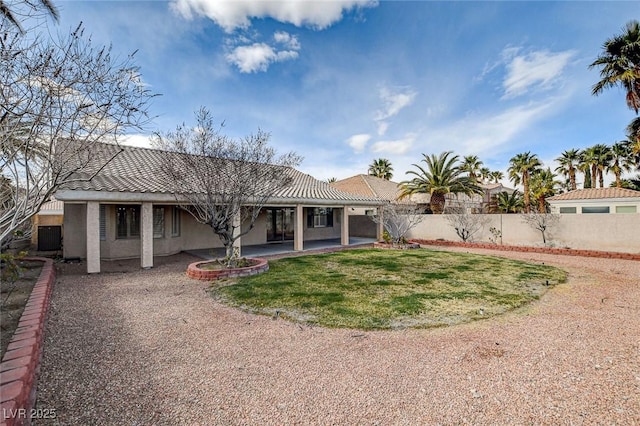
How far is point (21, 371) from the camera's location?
11.3 feet

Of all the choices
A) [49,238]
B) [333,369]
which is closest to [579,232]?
[333,369]

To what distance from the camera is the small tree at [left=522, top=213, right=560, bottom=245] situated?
649 inches

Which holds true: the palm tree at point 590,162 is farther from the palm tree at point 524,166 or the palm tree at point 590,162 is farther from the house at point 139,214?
the house at point 139,214

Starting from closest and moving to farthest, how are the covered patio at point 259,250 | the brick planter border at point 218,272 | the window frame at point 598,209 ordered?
the brick planter border at point 218,272
the covered patio at point 259,250
the window frame at point 598,209

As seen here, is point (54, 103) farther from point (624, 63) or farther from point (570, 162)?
point (570, 162)

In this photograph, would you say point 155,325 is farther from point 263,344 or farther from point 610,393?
point 610,393

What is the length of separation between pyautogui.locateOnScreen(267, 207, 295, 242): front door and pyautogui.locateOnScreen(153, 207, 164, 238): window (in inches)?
254

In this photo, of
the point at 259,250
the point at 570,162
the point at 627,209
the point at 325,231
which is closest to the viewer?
the point at 259,250

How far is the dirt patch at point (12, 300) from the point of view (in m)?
4.82

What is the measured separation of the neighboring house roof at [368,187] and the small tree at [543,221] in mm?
12761

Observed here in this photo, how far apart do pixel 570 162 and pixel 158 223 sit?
46.9 meters

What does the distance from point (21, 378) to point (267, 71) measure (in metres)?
15.9

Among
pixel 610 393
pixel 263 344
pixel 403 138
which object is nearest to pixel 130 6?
pixel 263 344

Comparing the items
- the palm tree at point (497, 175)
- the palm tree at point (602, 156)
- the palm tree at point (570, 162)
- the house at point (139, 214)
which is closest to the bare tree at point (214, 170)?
the house at point (139, 214)
